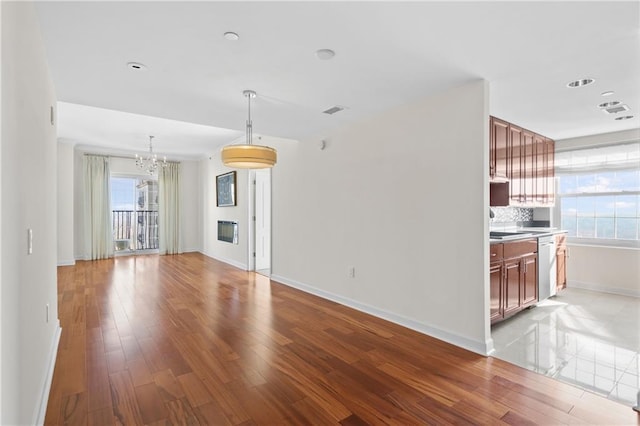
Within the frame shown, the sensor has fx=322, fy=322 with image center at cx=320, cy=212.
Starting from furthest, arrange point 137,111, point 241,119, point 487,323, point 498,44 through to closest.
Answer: point 241,119, point 137,111, point 487,323, point 498,44

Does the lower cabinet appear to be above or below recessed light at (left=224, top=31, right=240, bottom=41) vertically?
below

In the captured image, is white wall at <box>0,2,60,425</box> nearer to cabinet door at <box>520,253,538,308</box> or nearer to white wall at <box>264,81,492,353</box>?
white wall at <box>264,81,492,353</box>

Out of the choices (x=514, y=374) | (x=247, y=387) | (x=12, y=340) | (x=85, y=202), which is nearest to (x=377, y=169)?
(x=514, y=374)

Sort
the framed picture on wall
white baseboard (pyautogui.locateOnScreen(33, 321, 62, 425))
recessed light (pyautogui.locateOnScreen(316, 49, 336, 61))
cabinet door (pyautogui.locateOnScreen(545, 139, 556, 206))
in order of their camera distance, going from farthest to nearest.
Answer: the framed picture on wall, cabinet door (pyautogui.locateOnScreen(545, 139, 556, 206)), recessed light (pyautogui.locateOnScreen(316, 49, 336, 61)), white baseboard (pyautogui.locateOnScreen(33, 321, 62, 425))

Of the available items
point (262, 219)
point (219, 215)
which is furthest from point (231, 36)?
point (219, 215)

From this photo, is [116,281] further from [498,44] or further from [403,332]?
[498,44]

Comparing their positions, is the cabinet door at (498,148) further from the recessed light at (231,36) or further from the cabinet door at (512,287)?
the recessed light at (231,36)

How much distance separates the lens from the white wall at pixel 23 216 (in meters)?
1.18

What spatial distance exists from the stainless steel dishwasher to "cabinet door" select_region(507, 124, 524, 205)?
62 centimetres

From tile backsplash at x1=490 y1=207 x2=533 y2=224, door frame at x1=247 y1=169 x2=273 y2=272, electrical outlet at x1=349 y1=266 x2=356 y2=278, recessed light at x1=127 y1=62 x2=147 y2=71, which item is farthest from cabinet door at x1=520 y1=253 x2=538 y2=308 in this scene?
door frame at x1=247 y1=169 x2=273 y2=272

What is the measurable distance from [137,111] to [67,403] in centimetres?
278

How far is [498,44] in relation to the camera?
7.20ft

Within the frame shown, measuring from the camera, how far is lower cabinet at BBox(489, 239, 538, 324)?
3230mm

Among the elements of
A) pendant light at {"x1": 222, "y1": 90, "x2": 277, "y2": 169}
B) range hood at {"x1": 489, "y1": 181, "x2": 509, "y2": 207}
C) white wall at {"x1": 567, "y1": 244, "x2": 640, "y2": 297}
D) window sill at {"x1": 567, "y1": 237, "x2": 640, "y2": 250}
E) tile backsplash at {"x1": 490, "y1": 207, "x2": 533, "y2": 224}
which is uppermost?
pendant light at {"x1": 222, "y1": 90, "x2": 277, "y2": 169}
